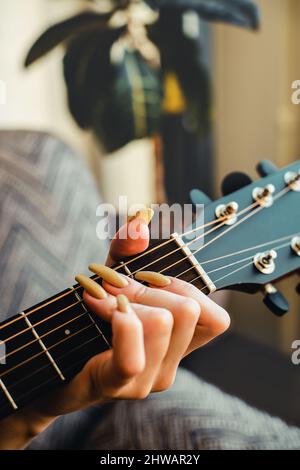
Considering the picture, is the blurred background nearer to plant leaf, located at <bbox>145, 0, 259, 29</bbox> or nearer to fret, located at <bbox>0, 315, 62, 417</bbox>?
plant leaf, located at <bbox>145, 0, 259, 29</bbox>

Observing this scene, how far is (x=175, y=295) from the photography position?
40cm

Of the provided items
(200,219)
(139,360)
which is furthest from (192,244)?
(139,360)

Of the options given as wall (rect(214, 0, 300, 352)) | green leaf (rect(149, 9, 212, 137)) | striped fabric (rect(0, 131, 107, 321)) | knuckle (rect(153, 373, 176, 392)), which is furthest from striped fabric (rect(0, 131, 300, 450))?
wall (rect(214, 0, 300, 352))

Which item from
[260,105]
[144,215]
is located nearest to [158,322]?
[144,215]

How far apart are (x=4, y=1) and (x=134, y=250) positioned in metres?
1.15

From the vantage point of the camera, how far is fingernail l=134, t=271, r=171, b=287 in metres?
0.42

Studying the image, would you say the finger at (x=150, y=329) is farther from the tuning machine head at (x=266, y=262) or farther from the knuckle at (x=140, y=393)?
the tuning machine head at (x=266, y=262)

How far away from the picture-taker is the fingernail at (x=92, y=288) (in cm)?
40

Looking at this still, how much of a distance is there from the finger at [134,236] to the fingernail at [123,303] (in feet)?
0.24

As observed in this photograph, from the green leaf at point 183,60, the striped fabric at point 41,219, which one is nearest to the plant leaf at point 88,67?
the green leaf at point 183,60

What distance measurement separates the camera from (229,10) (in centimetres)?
98

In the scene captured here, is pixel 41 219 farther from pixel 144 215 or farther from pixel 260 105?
pixel 260 105

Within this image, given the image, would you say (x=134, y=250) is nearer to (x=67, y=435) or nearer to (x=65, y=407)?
(x=65, y=407)

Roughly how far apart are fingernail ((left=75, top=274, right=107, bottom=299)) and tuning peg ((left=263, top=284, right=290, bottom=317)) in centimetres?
18
